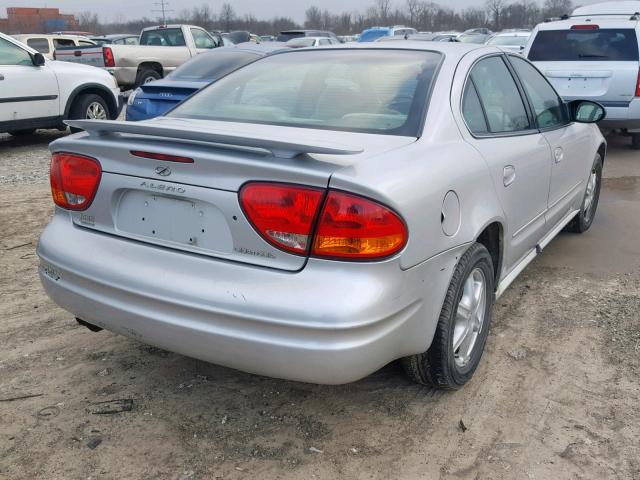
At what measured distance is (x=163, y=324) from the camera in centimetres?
244

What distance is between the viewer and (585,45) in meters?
8.75

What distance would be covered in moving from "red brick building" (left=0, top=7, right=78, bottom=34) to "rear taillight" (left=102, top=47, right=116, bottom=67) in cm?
5292

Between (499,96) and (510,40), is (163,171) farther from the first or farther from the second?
(510,40)

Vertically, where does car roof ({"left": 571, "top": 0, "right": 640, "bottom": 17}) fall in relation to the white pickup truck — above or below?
above

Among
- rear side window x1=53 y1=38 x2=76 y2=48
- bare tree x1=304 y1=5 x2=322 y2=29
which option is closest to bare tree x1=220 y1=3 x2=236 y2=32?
bare tree x1=304 y1=5 x2=322 y2=29

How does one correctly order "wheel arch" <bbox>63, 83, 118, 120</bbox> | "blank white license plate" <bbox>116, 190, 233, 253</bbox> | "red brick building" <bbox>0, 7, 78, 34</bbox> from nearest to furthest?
"blank white license plate" <bbox>116, 190, 233, 253</bbox>, "wheel arch" <bbox>63, 83, 118, 120</bbox>, "red brick building" <bbox>0, 7, 78, 34</bbox>

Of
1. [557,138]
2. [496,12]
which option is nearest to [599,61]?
[557,138]

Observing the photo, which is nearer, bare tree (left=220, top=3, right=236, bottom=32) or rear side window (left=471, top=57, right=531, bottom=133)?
rear side window (left=471, top=57, right=531, bottom=133)

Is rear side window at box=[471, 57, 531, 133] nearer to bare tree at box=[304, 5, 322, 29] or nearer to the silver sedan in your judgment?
the silver sedan

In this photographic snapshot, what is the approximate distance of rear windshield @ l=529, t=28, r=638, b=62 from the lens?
334 inches

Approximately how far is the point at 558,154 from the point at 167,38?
14.5 meters

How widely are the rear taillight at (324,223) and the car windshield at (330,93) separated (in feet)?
2.23

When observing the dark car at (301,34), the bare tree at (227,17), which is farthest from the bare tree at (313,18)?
the dark car at (301,34)

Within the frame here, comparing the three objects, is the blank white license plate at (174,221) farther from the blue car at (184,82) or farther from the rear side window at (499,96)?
the blue car at (184,82)
